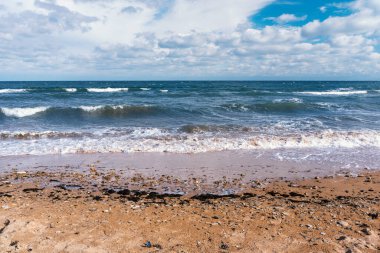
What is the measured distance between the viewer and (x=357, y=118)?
1902 centimetres

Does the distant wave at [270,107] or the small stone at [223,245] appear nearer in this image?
the small stone at [223,245]

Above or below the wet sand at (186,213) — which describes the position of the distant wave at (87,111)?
above

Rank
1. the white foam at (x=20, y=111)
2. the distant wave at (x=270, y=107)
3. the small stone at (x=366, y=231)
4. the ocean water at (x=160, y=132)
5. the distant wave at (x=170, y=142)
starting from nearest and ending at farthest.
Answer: the small stone at (x=366, y=231), the distant wave at (x=170, y=142), the ocean water at (x=160, y=132), the white foam at (x=20, y=111), the distant wave at (x=270, y=107)

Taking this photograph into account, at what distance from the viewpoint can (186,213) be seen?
5.40 meters

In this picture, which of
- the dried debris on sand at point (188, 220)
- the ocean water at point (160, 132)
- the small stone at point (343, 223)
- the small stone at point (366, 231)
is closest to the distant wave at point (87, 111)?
the ocean water at point (160, 132)

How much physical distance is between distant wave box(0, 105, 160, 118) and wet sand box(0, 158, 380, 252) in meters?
13.9

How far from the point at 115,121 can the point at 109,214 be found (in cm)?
1370

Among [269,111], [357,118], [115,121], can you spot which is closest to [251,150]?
[115,121]

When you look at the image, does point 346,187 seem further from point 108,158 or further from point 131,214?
point 108,158

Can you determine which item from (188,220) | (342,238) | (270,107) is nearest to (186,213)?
(188,220)

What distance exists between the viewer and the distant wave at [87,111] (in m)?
21.2

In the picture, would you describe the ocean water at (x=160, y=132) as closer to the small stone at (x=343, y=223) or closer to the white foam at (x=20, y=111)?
the white foam at (x=20, y=111)

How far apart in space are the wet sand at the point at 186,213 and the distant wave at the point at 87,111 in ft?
45.8

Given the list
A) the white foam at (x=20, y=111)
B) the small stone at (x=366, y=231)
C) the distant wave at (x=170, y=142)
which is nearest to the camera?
the small stone at (x=366, y=231)
